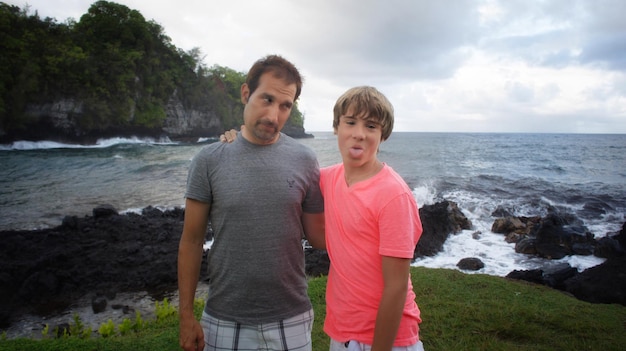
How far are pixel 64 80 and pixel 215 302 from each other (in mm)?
50321

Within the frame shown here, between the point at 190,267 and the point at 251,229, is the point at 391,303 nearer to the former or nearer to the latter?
the point at 251,229

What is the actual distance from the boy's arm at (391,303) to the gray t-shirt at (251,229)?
65 centimetres

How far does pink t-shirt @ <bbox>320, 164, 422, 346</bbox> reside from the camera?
175 centimetres

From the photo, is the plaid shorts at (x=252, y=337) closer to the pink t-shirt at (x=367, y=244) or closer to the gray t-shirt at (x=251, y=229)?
the gray t-shirt at (x=251, y=229)

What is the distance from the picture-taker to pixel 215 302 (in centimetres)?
219

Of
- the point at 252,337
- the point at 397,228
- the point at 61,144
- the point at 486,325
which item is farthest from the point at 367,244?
the point at 61,144

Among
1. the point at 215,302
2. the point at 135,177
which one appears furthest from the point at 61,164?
the point at 215,302

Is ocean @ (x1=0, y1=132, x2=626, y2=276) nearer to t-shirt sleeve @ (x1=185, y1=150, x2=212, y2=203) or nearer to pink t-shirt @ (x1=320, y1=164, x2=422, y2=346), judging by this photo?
pink t-shirt @ (x1=320, y1=164, x2=422, y2=346)

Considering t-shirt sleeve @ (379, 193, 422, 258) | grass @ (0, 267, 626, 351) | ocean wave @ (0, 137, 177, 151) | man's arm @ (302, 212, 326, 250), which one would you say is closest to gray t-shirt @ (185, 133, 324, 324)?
man's arm @ (302, 212, 326, 250)

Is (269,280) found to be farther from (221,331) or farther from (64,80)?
(64,80)

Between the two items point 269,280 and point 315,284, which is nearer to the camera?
point 269,280

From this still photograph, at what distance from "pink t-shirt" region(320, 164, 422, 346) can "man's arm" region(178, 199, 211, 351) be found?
2.59ft

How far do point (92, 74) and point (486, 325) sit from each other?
172 feet

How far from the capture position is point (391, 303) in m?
1.75
